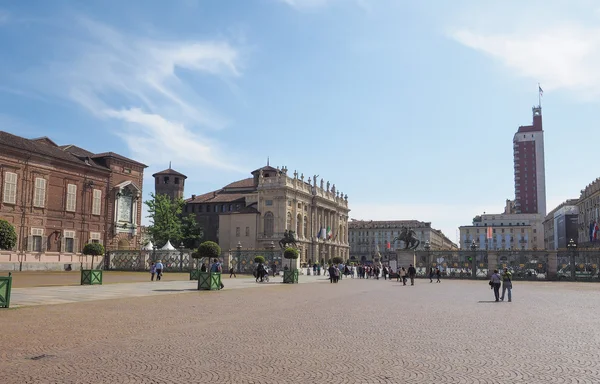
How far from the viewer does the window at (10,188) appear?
4509 centimetres

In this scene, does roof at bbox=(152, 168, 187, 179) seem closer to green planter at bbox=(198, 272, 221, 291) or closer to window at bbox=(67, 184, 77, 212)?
window at bbox=(67, 184, 77, 212)

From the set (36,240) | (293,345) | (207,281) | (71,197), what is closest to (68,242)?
(36,240)

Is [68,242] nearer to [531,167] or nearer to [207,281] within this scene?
[207,281]

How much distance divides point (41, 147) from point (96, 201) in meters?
8.15

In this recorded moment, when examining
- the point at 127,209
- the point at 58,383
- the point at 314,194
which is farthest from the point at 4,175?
the point at 314,194

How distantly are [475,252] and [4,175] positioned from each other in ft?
143

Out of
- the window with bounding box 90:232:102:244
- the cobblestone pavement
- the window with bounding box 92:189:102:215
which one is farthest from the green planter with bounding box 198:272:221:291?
the window with bounding box 92:189:102:215

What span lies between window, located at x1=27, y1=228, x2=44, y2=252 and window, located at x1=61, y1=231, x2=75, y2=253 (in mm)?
2592

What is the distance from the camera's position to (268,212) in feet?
282

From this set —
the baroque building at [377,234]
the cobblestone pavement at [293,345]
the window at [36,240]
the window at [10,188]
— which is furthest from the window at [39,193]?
the baroque building at [377,234]

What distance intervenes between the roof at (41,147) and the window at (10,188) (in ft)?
8.50

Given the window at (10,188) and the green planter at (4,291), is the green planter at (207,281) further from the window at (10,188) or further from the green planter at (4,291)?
the window at (10,188)

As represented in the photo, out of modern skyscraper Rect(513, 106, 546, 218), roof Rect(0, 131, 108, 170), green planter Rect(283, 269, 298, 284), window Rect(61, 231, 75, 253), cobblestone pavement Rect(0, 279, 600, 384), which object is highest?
modern skyscraper Rect(513, 106, 546, 218)

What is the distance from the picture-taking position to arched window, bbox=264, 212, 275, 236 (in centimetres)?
8519
